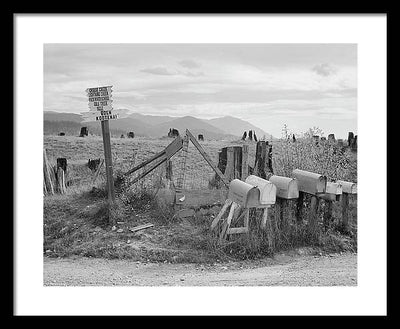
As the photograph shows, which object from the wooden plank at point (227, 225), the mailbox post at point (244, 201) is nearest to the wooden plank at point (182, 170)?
the mailbox post at point (244, 201)

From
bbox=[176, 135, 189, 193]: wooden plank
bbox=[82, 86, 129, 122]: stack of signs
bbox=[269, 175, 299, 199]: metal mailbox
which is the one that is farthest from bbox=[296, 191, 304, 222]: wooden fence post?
bbox=[82, 86, 129, 122]: stack of signs

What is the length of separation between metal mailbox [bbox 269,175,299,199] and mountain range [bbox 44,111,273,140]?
612 millimetres

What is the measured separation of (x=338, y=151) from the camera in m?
6.70

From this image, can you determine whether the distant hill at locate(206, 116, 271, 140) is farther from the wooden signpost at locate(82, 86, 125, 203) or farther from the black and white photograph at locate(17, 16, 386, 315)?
the wooden signpost at locate(82, 86, 125, 203)

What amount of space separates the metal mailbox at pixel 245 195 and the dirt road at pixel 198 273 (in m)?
0.64

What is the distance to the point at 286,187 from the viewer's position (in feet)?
20.6

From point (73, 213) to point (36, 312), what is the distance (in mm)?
1195

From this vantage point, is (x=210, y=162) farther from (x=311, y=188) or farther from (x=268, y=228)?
(x=311, y=188)

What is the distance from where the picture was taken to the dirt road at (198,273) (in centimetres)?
591

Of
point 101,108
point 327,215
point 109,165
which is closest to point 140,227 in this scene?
point 109,165

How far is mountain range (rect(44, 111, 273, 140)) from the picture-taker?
627 cm

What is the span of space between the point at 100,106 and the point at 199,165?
4.35 ft

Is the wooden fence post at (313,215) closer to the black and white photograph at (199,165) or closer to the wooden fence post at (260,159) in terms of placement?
the black and white photograph at (199,165)
